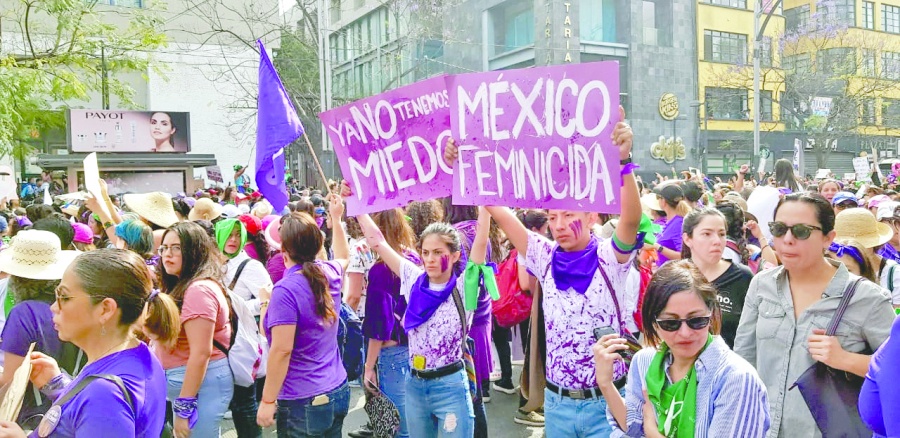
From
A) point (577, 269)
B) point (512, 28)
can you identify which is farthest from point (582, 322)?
point (512, 28)

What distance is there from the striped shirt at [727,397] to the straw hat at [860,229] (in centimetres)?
220

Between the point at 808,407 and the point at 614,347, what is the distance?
2.88 feet

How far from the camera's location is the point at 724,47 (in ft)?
134

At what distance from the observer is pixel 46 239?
361 centimetres

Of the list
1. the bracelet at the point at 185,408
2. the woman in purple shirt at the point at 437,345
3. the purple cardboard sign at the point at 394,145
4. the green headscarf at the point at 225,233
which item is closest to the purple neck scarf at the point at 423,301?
the woman in purple shirt at the point at 437,345

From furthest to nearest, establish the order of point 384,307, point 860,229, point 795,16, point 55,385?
1. point 795,16
2. point 384,307
3. point 860,229
4. point 55,385

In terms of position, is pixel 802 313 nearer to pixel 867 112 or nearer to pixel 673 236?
pixel 673 236

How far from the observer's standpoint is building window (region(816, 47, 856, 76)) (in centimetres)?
3600

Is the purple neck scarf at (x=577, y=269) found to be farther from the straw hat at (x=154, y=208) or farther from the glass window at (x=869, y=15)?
the glass window at (x=869, y=15)

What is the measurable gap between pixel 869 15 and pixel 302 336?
5093cm

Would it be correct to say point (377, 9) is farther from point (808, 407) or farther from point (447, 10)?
point (808, 407)

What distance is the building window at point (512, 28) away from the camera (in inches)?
1470

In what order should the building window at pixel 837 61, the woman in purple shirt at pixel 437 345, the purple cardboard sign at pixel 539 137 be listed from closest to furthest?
the purple cardboard sign at pixel 539 137
the woman in purple shirt at pixel 437 345
the building window at pixel 837 61

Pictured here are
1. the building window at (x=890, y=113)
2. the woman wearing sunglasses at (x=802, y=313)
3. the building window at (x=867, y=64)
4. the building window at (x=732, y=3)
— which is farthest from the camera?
the building window at (x=732, y=3)
